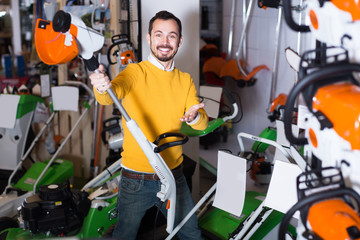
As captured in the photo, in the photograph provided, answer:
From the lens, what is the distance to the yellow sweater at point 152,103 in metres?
2.03

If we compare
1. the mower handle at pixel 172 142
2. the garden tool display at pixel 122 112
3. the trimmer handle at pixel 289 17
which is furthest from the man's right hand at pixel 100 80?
the trimmer handle at pixel 289 17

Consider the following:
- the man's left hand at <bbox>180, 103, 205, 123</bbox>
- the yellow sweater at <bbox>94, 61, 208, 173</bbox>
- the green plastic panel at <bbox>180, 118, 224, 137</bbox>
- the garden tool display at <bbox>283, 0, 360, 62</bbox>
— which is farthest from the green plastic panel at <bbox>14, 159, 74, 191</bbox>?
the garden tool display at <bbox>283, 0, 360, 62</bbox>

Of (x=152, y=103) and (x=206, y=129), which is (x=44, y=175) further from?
(x=152, y=103)

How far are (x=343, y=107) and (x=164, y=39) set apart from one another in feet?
3.42

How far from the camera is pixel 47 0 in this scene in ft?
13.8

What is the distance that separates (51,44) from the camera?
1696 mm

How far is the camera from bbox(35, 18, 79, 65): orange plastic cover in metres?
1.66

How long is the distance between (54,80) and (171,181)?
236 centimetres

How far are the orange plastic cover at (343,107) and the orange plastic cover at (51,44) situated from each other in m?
0.92

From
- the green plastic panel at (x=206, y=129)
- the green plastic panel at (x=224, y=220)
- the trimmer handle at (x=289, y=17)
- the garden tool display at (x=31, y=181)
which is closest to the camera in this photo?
the trimmer handle at (x=289, y=17)

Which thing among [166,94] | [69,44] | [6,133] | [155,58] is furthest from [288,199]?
[6,133]

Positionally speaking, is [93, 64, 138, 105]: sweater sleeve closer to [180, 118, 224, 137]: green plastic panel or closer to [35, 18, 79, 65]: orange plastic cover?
[35, 18, 79, 65]: orange plastic cover

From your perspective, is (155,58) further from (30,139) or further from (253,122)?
(253,122)

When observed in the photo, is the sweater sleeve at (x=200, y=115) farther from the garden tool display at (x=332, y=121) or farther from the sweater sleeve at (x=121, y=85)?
the garden tool display at (x=332, y=121)
